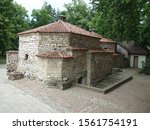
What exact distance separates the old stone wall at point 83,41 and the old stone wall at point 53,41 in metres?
0.61

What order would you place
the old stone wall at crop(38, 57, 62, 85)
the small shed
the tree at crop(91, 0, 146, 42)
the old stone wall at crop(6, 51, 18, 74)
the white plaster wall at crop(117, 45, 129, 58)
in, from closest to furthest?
the tree at crop(91, 0, 146, 42), the old stone wall at crop(38, 57, 62, 85), the old stone wall at crop(6, 51, 18, 74), the small shed, the white plaster wall at crop(117, 45, 129, 58)

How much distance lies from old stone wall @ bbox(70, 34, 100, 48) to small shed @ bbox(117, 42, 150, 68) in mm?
14283

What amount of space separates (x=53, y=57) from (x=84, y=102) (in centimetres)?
458

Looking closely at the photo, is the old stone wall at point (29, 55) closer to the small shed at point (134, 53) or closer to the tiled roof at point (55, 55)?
the tiled roof at point (55, 55)

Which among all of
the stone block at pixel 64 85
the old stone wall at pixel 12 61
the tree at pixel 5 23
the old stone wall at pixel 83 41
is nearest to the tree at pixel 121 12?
the old stone wall at pixel 83 41

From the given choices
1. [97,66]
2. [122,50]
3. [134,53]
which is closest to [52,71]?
[97,66]

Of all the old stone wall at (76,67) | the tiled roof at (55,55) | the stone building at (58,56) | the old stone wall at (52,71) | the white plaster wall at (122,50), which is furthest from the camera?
the white plaster wall at (122,50)

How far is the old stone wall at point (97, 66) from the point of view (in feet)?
56.1

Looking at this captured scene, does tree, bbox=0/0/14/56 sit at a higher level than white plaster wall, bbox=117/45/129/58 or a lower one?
higher

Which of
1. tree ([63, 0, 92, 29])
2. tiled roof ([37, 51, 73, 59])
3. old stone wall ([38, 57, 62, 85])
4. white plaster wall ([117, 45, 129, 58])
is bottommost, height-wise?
old stone wall ([38, 57, 62, 85])

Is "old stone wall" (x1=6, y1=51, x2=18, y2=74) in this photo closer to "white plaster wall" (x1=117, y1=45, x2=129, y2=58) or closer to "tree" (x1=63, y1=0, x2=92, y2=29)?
"white plaster wall" (x1=117, y1=45, x2=129, y2=58)

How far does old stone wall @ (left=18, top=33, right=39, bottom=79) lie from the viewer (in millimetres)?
15953

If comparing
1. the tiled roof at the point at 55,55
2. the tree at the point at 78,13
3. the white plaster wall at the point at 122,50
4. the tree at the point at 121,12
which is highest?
the tree at the point at 78,13

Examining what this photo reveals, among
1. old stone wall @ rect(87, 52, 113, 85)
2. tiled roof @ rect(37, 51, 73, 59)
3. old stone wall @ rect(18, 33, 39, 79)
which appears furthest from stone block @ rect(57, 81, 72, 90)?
old stone wall @ rect(87, 52, 113, 85)
